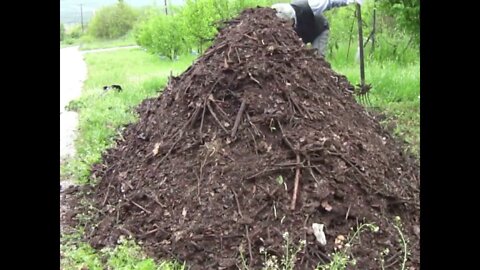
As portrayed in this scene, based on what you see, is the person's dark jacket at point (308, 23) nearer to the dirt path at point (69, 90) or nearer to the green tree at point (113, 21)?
the dirt path at point (69, 90)

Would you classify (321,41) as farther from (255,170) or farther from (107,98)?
(255,170)

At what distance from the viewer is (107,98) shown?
6.41m

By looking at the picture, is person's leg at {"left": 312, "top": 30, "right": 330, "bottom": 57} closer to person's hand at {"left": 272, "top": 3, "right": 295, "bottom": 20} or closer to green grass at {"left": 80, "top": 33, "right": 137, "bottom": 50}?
person's hand at {"left": 272, "top": 3, "right": 295, "bottom": 20}

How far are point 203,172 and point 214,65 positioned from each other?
82 centimetres

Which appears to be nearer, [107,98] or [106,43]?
[107,98]

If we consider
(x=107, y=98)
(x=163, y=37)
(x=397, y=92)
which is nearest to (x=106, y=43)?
(x=163, y=37)

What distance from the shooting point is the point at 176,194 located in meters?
2.94

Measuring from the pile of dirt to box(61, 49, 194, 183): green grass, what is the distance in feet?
2.47

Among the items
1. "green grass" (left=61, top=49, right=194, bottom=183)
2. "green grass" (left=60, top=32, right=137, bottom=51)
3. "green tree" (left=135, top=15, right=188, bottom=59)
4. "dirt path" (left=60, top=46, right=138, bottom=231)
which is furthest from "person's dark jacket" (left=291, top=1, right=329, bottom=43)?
"green grass" (left=60, top=32, right=137, bottom=51)

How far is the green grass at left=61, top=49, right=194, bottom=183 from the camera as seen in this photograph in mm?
4395

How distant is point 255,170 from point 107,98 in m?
4.01

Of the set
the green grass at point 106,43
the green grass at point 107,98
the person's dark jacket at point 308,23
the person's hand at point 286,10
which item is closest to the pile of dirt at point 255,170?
the green grass at point 107,98
